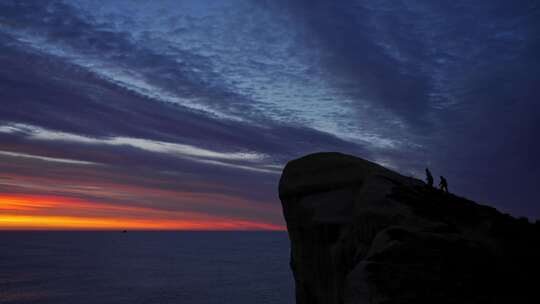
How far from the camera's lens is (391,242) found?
11969mm

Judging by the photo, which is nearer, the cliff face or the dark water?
the cliff face

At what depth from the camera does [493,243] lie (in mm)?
14695

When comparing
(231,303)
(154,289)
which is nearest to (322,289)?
(231,303)

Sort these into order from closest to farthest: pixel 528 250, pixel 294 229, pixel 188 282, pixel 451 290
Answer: pixel 451 290 → pixel 528 250 → pixel 294 229 → pixel 188 282

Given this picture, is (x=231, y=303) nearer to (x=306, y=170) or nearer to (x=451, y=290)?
(x=306, y=170)

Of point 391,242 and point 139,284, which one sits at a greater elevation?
point 391,242

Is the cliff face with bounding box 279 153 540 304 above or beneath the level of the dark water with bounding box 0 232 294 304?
above

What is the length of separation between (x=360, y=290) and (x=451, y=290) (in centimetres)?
225

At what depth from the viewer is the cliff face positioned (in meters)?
10.3

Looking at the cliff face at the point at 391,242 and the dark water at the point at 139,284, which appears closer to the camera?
the cliff face at the point at 391,242

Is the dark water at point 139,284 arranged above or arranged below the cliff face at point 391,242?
below

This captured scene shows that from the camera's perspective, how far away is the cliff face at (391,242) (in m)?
10.3

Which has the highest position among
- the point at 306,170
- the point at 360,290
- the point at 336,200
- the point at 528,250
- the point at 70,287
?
the point at 306,170

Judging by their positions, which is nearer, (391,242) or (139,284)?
(391,242)
